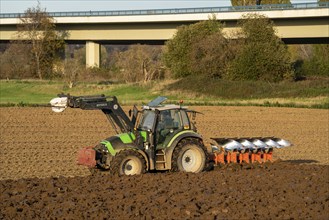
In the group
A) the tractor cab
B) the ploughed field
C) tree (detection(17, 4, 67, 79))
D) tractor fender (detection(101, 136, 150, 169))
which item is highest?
tree (detection(17, 4, 67, 79))

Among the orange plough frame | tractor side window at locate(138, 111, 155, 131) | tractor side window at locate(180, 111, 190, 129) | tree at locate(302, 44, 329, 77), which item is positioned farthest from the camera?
tree at locate(302, 44, 329, 77)

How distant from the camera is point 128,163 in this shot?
17.4 meters

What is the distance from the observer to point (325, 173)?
18438 mm

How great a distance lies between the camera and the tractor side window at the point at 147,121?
17.8 meters

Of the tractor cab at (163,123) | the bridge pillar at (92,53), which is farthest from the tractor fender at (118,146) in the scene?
the bridge pillar at (92,53)

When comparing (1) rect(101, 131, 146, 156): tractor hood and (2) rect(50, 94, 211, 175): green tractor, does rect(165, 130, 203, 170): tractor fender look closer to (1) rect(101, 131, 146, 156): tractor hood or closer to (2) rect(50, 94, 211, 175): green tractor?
(2) rect(50, 94, 211, 175): green tractor

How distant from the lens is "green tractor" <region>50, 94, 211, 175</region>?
17.3 meters

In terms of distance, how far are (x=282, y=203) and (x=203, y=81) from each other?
41.0 meters

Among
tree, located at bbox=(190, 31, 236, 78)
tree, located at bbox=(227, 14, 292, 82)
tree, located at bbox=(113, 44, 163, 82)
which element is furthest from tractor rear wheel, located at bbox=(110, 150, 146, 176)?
tree, located at bbox=(113, 44, 163, 82)

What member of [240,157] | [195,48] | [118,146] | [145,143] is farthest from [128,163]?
[195,48]

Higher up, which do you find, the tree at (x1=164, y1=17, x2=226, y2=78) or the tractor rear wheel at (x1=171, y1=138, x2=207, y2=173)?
the tree at (x1=164, y1=17, x2=226, y2=78)

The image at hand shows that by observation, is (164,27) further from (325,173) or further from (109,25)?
(325,173)

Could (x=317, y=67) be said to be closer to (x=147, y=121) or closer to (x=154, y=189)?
(x=147, y=121)

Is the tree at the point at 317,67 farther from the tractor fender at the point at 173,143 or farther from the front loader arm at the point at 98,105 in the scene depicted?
the front loader arm at the point at 98,105
